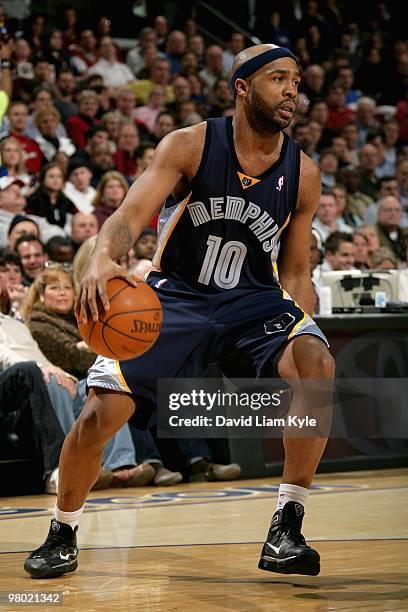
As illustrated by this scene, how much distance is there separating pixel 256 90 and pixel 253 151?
24 centimetres

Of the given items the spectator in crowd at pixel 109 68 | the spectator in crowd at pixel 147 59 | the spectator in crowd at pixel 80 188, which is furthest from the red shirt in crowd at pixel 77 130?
the spectator in crowd at pixel 147 59

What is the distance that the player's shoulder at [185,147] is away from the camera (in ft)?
14.0

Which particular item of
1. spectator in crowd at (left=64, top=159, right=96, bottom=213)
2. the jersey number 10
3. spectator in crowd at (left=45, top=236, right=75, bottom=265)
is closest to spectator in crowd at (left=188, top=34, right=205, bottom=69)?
spectator in crowd at (left=64, top=159, right=96, bottom=213)

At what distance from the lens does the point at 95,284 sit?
383 centimetres

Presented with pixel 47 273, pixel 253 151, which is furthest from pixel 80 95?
pixel 253 151

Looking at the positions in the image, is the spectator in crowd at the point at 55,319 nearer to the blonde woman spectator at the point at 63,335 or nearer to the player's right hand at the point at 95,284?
the blonde woman spectator at the point at 63,335

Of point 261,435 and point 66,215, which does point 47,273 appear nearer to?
point 261,435

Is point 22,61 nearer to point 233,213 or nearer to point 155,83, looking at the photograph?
point 155,83

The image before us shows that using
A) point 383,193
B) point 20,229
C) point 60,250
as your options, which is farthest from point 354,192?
point 20,229

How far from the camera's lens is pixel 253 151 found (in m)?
4.44

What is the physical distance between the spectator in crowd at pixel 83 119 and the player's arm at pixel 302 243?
25.7ft

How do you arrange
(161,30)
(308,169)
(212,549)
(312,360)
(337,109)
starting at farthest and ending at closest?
(161,30)
(337,109)
(212,549)
(308,169)
(312,360)

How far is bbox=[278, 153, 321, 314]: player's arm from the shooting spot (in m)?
4.51

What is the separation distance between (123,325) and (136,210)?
1.69ft
